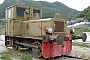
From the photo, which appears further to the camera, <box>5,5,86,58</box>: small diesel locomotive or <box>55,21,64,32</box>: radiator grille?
<box>55,21,64,32</box>: radiator grille

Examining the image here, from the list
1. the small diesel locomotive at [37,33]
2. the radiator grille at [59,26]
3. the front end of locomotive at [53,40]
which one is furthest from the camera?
the radiator grille at [59,26]

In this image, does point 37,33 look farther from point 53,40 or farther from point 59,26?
point 53,40

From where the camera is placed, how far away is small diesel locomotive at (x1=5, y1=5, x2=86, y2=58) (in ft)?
26.9

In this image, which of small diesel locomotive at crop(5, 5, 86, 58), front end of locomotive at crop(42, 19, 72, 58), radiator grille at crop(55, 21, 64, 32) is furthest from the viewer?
radiator grille at crop(55, 21, 64, 32)

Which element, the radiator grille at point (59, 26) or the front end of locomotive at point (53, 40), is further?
the radiator grille at point (59, 26)

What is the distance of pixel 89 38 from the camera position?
17188mm

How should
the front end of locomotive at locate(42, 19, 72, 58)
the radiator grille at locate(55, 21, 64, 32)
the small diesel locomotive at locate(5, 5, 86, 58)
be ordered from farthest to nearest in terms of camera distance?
the radiator grille at locate(55, 21, 64, 32) < the small diesel locomotive at locate(5, 5, 86, 58) < the front end of locomotive at locate(42, 19, 72, 58)

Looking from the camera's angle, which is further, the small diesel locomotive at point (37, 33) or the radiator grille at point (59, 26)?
the radiator grille at point (59, 26)

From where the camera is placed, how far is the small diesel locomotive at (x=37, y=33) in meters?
8.19

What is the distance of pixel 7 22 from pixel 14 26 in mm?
1253

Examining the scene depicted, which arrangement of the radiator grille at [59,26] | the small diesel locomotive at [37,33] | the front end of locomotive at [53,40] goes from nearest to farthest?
the front end of locomotive at [53,40] < the small diesel locomotive at [37,33] < the radiator grille at [59,26]

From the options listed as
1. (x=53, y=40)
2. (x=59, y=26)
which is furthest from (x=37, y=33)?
(x=53, y=40)

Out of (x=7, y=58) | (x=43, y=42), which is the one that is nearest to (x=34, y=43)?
(x=43, y=42)

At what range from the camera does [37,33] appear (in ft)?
30.2
